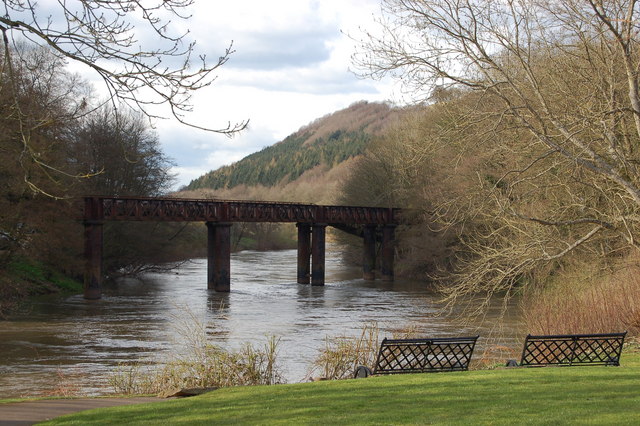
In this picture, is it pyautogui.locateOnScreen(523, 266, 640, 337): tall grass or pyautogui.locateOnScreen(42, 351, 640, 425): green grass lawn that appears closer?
pyautogui.locateOnScreen(42, 351, 640, 425): green grass lawn

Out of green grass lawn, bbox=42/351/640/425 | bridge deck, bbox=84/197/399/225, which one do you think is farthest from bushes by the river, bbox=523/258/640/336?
bridge deck, bbox=84/197/399/225

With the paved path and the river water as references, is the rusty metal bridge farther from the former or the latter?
the paved path

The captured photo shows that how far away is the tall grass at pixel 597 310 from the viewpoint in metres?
19.8

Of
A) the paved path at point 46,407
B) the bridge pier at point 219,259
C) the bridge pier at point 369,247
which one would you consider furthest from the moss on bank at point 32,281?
the bridge pier at point 369,247

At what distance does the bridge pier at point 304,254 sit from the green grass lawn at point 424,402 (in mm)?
38607

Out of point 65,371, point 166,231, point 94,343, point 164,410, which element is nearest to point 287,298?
point 166,231

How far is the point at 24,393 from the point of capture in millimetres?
17266

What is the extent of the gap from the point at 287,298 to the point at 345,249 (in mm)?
32515

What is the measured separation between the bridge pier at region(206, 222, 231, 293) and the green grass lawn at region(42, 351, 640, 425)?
3139 cm

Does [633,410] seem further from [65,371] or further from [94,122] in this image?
[94,122]

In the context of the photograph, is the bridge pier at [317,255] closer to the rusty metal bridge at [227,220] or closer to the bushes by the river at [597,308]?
the rusty metal bridge at [227,220]

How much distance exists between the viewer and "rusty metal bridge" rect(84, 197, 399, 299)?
41.5 metres

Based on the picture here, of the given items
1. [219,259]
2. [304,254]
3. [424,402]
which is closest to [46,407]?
[424,402]

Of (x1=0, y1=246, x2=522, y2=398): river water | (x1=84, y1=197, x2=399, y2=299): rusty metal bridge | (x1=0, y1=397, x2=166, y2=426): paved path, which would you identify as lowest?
(x1=0, y1=246, x2=522, y2=398): river water
